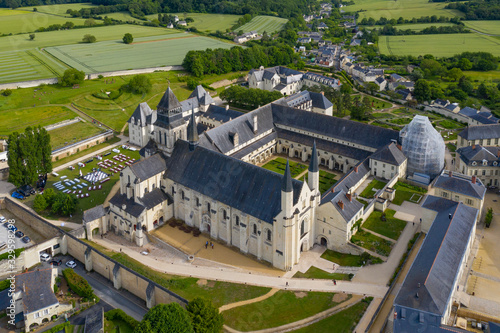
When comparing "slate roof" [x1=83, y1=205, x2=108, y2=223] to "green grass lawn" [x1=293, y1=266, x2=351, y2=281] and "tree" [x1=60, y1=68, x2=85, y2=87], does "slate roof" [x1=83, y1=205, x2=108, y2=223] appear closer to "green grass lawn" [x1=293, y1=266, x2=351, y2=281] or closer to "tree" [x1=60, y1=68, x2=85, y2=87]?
"green grass lawn" [x1=293, y1=266, x2=351, y2=281]

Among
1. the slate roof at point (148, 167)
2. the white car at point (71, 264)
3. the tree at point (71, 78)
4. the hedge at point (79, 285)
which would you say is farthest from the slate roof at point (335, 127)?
the tree at point (71, 78)

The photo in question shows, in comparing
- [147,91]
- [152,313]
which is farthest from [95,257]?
[147,91]

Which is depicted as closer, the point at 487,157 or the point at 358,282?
the point at 358,282

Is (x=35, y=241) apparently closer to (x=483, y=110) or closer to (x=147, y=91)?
(x=147, y=91)

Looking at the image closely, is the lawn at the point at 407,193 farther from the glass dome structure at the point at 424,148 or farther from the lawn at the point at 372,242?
the lawn at the point at 372,242

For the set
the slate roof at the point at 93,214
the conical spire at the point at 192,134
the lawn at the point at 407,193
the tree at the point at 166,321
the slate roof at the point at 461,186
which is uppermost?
the conical spire at the point at 192,134

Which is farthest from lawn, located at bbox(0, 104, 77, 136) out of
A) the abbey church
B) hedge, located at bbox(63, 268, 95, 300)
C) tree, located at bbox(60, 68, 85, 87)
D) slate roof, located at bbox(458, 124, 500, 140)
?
slate roof, located at bbox(458, 124, 500, 140)
